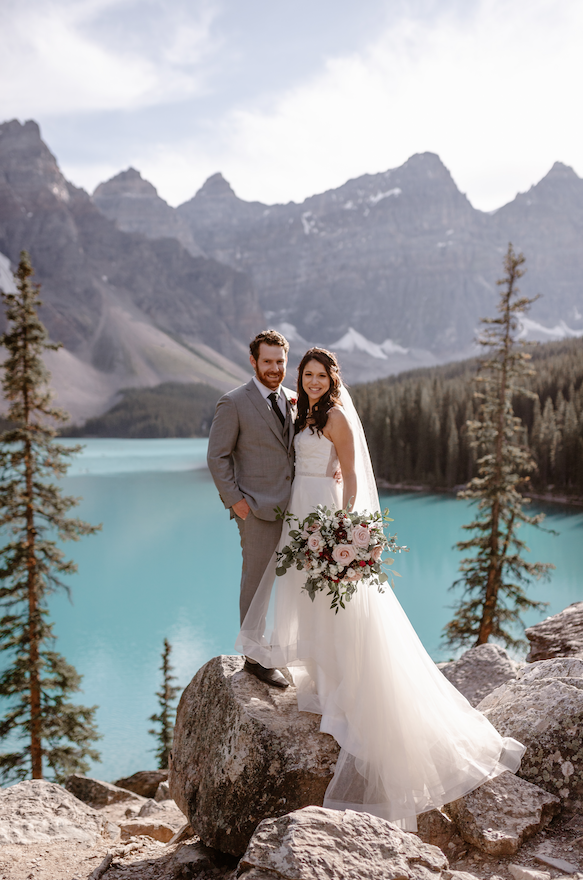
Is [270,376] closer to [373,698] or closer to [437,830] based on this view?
[373,698]

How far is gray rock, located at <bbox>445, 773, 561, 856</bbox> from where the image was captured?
355 centimetres

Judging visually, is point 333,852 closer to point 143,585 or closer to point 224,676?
point 224,676

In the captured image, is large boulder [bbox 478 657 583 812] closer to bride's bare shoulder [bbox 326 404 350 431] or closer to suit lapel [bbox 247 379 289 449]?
bride's bare shoulder [bbox 326 404 350 431]

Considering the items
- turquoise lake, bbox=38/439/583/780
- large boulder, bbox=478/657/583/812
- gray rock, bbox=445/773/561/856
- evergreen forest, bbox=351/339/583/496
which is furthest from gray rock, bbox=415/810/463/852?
evergreen forest, bbox=351/339/583/496

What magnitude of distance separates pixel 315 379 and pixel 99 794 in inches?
351

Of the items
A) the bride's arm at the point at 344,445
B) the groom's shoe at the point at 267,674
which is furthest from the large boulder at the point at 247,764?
the bride's arm at the point at 344,445

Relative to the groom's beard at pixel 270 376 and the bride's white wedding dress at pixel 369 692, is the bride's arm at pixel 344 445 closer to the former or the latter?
the bride's white wedding dress at pixel 369 692

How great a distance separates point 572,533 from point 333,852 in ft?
131

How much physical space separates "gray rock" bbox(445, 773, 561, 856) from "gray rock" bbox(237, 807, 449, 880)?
25.0 inches

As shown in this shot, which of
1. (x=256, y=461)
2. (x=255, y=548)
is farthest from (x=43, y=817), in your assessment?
(x=256, y=461)

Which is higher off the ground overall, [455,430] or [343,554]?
[455,430]

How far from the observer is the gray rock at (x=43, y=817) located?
5121 millimetres

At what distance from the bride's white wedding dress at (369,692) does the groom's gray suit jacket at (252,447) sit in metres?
0.14

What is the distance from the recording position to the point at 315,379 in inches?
173
